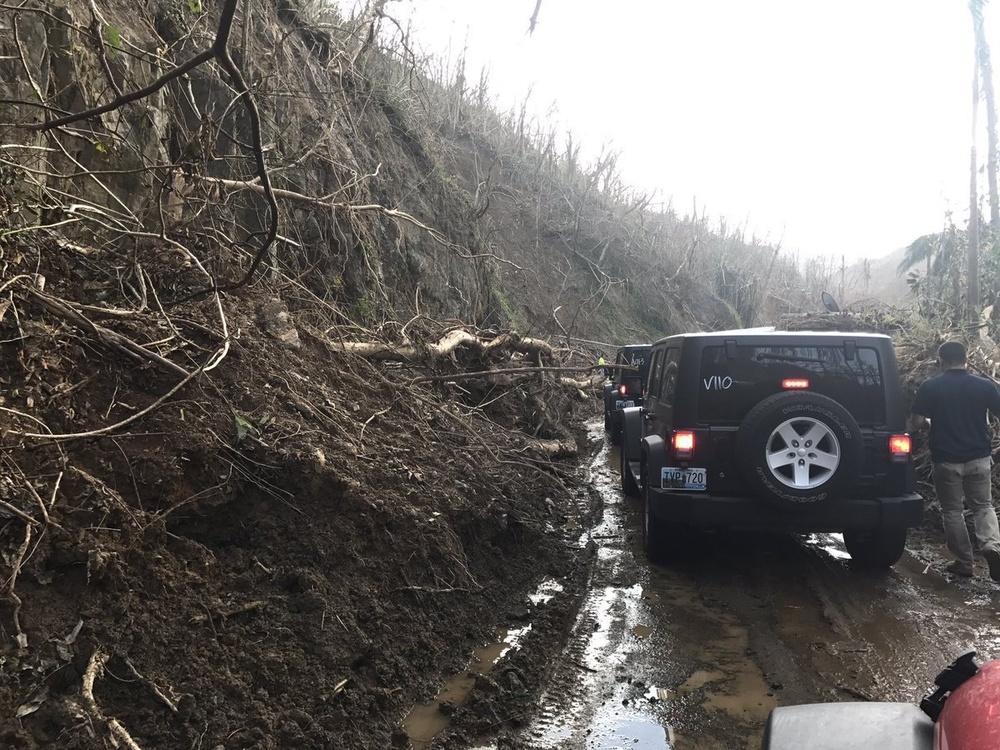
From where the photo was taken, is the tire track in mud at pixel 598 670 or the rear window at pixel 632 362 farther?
the rear window at pixel 632 362

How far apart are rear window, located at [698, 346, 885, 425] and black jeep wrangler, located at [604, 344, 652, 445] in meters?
4.33

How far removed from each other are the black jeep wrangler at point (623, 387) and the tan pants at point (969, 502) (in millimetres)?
4442

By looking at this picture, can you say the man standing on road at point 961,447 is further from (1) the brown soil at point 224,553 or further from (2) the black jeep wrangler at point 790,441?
(1) the brown soil at point 224,553

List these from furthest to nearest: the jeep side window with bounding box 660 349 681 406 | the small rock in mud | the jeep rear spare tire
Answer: the jeep side window with bounding box 660 349 681 406
the jeep rear spare tire
the small rock in mud

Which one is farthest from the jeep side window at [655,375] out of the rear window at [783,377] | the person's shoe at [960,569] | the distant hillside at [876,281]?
the distant hillside at [876,281]

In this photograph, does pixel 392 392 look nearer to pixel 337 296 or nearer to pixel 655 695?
pixel 337 296

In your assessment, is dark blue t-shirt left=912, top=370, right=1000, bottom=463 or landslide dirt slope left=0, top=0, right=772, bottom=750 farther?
dark blue t-shirt left=912, top=370, right=1000, bottom=463

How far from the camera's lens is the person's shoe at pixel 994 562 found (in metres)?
5.40

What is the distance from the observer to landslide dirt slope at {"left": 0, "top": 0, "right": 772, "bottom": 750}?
9.33ft

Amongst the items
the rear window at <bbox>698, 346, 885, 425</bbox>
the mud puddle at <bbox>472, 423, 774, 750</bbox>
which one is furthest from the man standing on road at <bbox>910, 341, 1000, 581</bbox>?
the mud puddle at <bbox>472, 423, 774, 750</bbox>

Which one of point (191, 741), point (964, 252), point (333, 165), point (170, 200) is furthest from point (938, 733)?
point (964, 252)

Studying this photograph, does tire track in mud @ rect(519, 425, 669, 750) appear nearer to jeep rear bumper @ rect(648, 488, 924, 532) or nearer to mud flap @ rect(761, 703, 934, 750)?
jeep rear bumper @ rect(648, 488, 924, 532)

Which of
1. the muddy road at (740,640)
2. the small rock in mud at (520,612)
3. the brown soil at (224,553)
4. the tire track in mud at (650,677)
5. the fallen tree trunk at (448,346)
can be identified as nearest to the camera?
the brown soil at (224,553)

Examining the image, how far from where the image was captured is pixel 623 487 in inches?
334
